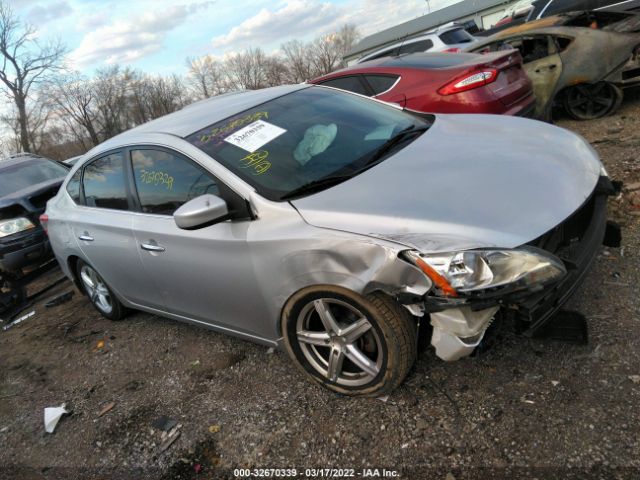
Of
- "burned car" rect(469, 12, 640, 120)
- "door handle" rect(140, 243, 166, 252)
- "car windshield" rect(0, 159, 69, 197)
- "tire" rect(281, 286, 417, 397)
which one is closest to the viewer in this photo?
"tire" rect(281, 286, 417, 397)

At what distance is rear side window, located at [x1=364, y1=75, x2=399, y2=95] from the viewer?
5.68 meters

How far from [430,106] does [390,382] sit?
12.1 ft

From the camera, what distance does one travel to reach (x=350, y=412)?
2.52 metres

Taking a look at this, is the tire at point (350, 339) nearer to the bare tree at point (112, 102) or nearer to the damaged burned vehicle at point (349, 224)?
the damaged burned vehicle at point (349, 224)

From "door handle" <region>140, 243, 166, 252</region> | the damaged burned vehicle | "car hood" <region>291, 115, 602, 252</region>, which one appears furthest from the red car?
"door handle" <region>140, 243, 166, 252</region>

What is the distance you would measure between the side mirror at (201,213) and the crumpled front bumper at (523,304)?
45.9 inches

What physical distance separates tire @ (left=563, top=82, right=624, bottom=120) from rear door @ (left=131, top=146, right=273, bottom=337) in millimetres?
5694

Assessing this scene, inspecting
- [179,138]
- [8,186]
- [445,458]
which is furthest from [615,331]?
[8,186]

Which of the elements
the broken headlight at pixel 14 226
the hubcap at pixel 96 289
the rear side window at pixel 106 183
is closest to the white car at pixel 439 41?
the broken headlight at pixel 14 226

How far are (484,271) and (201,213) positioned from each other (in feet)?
4.60

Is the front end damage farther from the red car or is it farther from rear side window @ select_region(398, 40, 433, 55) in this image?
rear side window @ select_region(398, 40, 433, 55)

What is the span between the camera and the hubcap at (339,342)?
2.41m

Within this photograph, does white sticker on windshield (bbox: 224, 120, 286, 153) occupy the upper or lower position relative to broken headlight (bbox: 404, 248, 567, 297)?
upper

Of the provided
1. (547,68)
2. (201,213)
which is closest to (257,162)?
(201,213)
